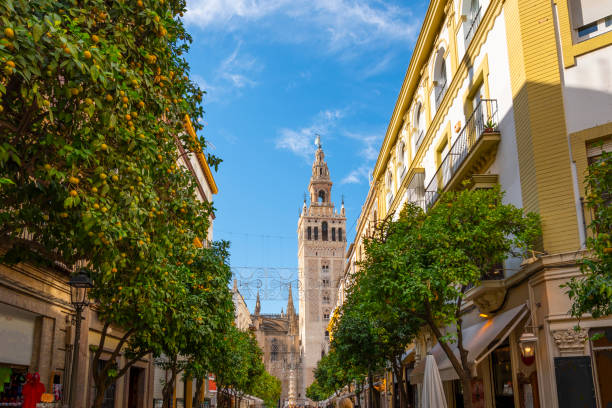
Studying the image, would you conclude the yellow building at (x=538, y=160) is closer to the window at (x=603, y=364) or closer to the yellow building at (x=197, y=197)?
the window at (x=603, y=364)

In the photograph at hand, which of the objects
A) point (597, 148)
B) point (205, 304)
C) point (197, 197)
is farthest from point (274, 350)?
point (597, 148)

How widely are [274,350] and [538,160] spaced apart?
126 m

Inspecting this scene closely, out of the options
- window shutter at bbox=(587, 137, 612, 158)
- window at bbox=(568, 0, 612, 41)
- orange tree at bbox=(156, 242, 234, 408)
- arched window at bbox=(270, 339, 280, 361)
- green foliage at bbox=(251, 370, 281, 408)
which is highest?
window at bbox=(568, 0, 612, 41)

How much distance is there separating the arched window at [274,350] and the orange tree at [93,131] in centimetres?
12707

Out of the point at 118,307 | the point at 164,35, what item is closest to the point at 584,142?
the point at 164,35

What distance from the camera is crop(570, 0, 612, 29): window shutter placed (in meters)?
13.2

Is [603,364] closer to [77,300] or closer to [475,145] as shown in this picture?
[475,145]

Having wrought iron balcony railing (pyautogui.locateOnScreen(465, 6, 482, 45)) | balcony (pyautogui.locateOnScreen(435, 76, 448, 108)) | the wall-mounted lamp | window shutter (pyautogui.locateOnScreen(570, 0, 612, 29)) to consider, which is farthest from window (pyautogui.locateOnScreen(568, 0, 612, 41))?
balcony (pyautogui.locateOnScreen(435, 76, 448, 108))

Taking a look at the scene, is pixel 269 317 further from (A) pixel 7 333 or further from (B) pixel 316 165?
(A) pixel 7 333

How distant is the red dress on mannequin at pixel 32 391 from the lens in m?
12.5

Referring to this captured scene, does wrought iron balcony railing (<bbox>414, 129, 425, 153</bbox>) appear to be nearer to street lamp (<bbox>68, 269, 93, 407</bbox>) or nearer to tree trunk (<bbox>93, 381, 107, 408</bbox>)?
tree trunk (<bbox>93, 381, 107, 408</bbox>)

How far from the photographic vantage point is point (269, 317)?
5581 inches

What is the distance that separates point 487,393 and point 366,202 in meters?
29.0

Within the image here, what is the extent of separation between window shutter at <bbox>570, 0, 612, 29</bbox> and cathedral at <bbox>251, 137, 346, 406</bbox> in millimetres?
96379
